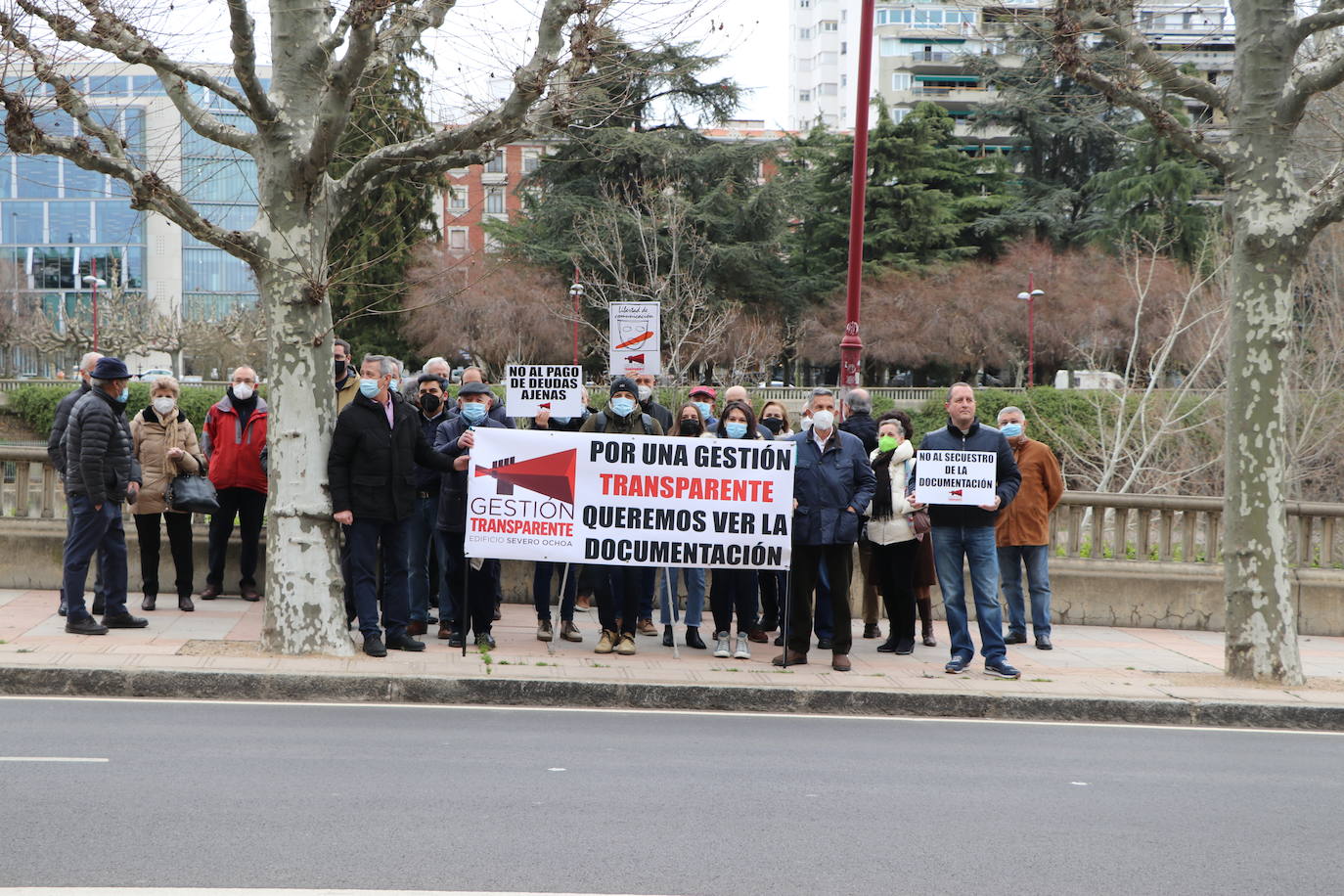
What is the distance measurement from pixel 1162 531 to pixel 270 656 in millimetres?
8780

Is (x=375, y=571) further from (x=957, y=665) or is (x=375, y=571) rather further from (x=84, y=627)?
(x=957, y=665)

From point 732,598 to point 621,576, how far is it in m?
0.94

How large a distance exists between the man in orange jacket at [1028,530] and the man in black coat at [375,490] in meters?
5.16

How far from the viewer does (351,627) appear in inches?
446

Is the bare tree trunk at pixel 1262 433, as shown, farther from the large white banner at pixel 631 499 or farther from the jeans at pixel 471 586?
the jeans at pixel 471 586

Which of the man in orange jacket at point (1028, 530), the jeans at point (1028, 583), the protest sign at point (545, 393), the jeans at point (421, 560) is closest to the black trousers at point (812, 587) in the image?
the man in orange jacket at point (1028, 530)

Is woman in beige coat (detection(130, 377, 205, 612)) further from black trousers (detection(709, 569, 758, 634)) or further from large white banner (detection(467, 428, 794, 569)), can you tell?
black trousers (detection(709, 569, 758, 634))

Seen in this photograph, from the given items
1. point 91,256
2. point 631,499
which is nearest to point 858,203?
point 631,499

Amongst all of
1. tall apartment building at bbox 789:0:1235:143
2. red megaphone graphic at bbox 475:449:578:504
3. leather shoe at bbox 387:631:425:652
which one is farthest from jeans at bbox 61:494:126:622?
tall apartment building at bbox 789:0:1235:143

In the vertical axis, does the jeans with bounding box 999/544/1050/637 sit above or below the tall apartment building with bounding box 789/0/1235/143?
below

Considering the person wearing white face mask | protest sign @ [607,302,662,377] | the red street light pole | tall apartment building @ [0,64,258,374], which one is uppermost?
tall apartment building @ [0,64,258,374]

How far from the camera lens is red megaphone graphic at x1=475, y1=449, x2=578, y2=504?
10.6m

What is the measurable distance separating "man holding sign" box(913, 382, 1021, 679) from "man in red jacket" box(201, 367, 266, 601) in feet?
18.7

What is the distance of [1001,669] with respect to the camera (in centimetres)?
1042
